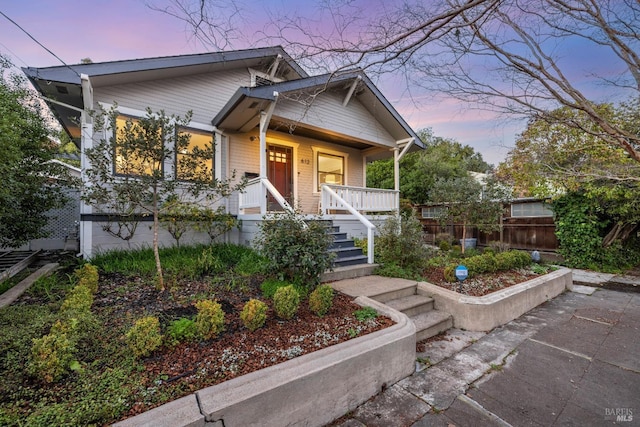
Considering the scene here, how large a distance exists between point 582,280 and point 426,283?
5.58 metres

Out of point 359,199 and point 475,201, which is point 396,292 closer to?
point 359,199

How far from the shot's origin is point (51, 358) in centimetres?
204

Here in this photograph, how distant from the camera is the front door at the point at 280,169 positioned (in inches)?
338

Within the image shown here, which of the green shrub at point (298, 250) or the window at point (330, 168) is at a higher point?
the window at point (330, 168)

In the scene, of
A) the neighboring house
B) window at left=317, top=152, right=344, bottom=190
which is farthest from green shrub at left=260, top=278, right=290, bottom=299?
the neighboring house

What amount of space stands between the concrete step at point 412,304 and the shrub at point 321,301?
1.21m

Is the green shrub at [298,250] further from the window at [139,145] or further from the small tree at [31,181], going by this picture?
the small tree at [31,181]

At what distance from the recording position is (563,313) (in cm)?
480

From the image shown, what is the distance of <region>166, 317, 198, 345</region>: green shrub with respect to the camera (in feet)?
8.56

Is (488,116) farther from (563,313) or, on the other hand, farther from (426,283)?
(563,313)

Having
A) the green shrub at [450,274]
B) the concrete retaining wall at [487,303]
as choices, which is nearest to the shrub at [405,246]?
the green shrub at [450,274]

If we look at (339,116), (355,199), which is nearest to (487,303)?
(355,199)

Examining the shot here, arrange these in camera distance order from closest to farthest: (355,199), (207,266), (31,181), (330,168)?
(31,181), (207,266), (355,199), (330,168)

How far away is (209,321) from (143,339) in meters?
0.56
